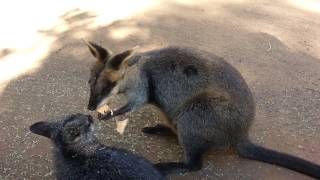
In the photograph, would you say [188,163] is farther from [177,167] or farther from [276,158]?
[276,158]

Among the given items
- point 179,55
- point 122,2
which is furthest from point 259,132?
point 122,2

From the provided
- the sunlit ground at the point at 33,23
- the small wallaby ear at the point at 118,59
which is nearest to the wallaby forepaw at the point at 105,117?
the small wallaby ear at the point at 118,59

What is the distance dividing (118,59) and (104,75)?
0.69ft

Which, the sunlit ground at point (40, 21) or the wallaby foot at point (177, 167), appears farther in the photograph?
the sunlit ground at point (40, 21)

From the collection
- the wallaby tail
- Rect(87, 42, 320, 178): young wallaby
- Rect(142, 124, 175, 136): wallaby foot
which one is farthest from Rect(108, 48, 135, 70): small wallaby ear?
the wallaby tail

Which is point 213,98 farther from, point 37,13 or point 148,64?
point 37,13

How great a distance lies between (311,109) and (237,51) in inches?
55.1

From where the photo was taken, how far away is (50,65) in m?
6.34

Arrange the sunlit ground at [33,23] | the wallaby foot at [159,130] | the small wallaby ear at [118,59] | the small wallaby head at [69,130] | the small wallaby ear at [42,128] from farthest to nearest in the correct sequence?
the sunlit ground at [33,23] < the wallaby foot at [159,130] < the small wallaby ear at [118,59] < the small wallaby ear at [42,128] < the small wallaby head at [69,130]

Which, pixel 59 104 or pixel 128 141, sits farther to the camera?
pixel 59 104

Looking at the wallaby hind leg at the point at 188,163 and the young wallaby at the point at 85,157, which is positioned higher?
the young wallaby at the point at 85,157

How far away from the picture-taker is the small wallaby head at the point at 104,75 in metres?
4.65

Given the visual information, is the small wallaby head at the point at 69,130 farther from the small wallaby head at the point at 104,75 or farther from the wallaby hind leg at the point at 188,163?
the wallaby hind leg at the point at 188,163

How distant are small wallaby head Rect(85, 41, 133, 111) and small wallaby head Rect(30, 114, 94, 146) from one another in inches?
11.7
